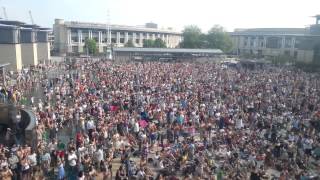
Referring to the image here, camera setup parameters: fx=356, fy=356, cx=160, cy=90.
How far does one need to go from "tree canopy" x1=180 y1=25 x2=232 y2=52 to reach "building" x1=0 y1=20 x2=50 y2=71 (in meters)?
49.2

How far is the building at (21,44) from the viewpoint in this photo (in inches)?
1532

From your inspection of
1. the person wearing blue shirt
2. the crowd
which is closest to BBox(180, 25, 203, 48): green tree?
the crowd

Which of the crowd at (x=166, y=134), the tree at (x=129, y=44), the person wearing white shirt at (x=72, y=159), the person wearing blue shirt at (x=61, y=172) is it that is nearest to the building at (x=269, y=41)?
the tree at (x=129, y=44)

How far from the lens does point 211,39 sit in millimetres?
99250

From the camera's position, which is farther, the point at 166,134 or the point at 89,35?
the point at 89,35

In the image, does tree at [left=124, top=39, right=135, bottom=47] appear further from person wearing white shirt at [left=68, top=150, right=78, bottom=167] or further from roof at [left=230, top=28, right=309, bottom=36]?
person wearing white shirt at [left=68, top=150, right=78, bottom=167]

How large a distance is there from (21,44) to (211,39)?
2474 inches

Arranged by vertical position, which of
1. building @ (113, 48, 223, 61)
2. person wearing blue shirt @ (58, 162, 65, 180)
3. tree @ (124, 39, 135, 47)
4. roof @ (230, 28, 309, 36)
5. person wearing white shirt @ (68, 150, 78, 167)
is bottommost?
person wearing blue shirt @ (58, 162, 65, 180)

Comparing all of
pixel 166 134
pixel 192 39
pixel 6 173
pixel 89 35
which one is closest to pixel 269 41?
pixel 192 39

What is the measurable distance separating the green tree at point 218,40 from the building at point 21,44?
51822mm

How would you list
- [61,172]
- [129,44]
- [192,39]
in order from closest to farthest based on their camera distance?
1. [61,172]
2. [192,39]
3. [129,44]

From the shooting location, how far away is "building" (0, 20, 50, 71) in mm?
38906

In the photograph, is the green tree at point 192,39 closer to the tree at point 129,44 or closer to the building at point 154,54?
the tree at point 129,44

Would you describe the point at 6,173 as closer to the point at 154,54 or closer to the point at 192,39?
the point at 154,54
